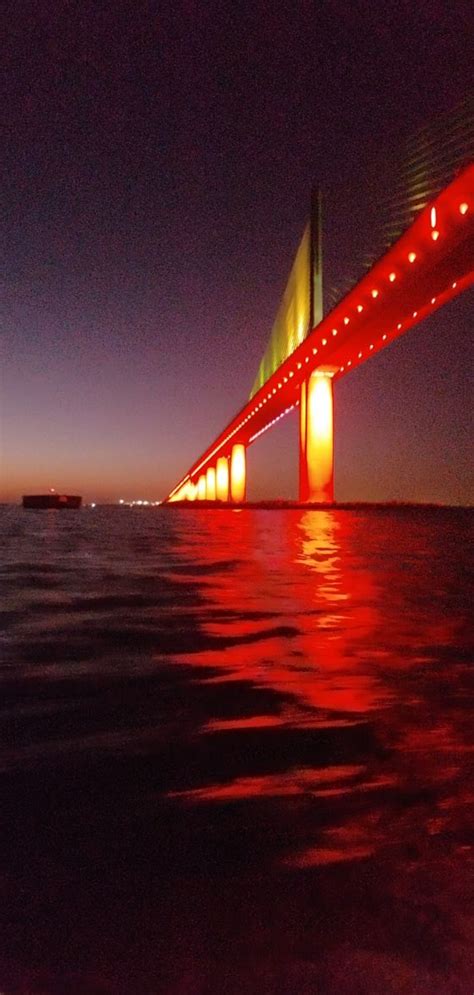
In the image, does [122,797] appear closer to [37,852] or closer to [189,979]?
[37,852]

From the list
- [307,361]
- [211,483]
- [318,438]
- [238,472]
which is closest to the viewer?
[307,361]

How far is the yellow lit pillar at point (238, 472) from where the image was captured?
6700 cm

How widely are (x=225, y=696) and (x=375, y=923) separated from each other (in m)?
2.11

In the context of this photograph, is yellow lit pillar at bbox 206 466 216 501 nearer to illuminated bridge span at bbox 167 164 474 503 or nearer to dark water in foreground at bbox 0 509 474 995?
illuminated bridge span at bbox 167 164 474 503

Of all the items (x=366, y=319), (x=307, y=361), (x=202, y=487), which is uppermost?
(x=366, y=319)

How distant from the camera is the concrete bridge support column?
38.7m

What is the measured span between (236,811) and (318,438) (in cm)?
3658

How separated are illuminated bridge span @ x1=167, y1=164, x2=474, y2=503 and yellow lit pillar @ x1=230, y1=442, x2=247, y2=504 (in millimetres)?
11970

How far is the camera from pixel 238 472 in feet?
220

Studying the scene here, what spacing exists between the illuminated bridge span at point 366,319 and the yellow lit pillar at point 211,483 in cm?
2402

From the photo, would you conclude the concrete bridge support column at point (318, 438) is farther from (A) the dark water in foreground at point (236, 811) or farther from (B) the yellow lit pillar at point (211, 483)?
(B) the yellow lit pillar at point (211, 483)

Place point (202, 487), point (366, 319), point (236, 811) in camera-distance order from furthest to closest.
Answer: point (202, 487), point (366, 319), point (236, 811)

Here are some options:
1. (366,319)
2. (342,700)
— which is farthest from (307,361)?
(342,700)

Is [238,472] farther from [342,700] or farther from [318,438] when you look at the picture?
[342,700]
